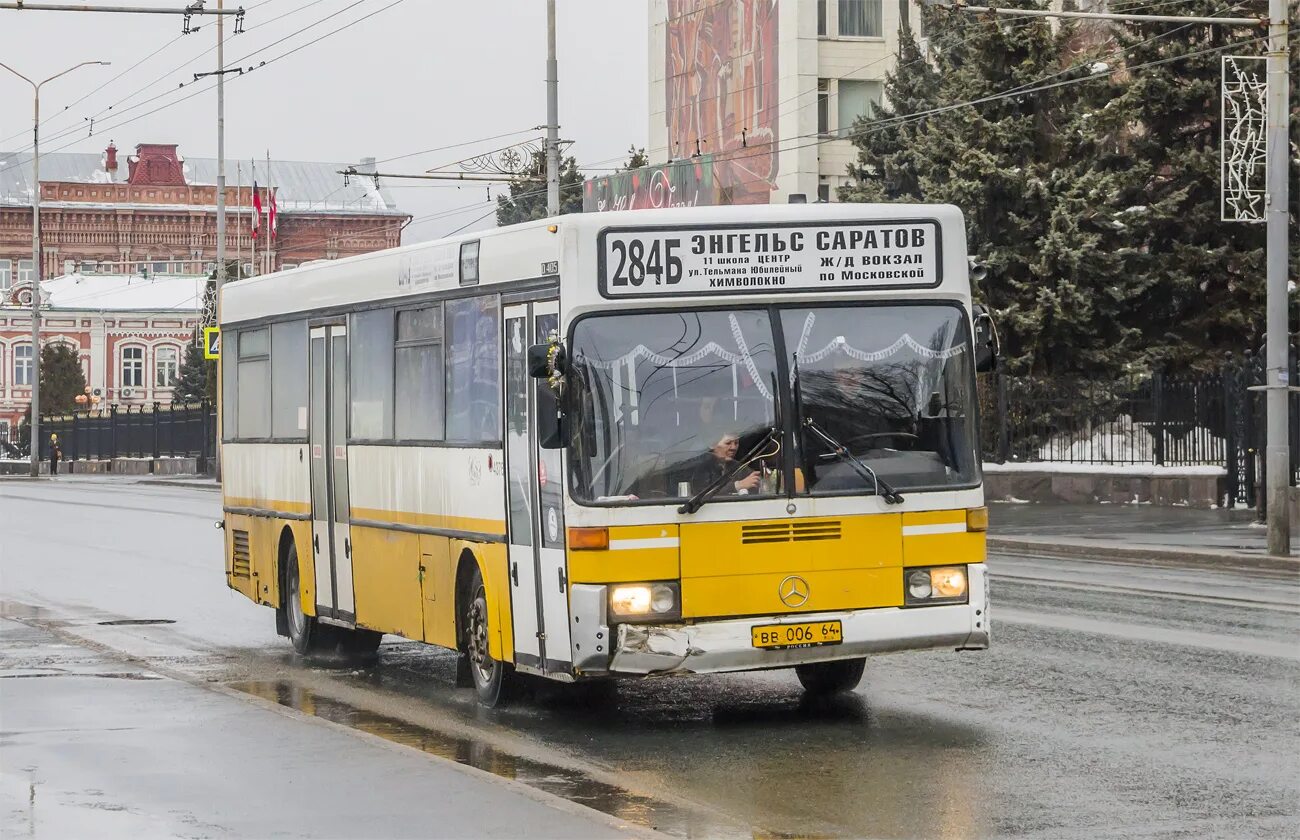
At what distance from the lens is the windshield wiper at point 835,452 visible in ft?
36.9

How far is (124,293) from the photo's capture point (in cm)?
11938

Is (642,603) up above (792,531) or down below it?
below

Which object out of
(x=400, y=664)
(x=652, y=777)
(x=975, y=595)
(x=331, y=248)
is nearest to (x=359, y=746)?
(x=652, y=777)

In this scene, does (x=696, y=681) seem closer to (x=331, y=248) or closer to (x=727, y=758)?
(x=727, y=758)

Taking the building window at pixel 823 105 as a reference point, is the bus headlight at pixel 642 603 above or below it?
below

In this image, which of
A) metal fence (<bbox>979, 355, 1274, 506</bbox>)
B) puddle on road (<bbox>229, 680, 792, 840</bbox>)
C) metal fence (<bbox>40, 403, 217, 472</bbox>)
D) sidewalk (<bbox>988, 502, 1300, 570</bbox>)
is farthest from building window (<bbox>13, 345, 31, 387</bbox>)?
puddle on road (<bbox>229, 680, 792, 840</bbox>)

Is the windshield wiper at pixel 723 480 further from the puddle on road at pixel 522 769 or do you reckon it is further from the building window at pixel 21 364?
the building window at pixel 21 364

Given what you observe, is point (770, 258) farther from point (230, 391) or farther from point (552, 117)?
point (552, 117)

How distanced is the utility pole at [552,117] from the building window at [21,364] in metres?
78.9

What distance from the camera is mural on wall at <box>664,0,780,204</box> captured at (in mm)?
70125

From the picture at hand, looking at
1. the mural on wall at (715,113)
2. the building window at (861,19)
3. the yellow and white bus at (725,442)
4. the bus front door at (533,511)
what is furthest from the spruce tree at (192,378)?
the yellow and white bus at (725,442)

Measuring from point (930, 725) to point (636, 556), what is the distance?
5.84 feet

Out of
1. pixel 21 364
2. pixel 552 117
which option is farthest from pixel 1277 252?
pixel 21 364

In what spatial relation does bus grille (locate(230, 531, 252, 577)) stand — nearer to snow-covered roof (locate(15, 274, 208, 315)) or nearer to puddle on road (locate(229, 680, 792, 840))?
puddle on road (locate(229, 680, 792, 840))
